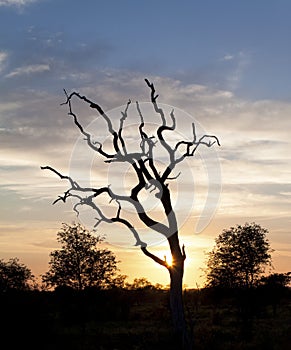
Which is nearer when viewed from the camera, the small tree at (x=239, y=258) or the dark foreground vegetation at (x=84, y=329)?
the dark foreground vegetation at (x=84, y=329)

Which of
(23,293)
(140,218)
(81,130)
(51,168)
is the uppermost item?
(81,130)

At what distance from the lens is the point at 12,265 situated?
69.8m

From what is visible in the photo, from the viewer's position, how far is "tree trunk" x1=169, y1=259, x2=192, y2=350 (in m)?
27.0

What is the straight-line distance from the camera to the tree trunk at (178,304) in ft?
88.5

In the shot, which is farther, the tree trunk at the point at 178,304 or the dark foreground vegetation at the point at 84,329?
the tree trunk at the point at 178,304

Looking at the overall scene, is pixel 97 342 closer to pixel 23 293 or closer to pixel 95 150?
pixel 23 293

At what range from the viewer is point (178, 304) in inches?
1101

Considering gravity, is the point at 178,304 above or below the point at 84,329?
above

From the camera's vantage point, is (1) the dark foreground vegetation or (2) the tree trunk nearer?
(1) the dark foreground vegetation

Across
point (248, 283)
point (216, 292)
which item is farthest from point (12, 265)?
point (248, 283)

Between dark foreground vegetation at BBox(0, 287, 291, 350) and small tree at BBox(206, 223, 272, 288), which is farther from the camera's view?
small tree at BBox(206, 223, 272, 288)

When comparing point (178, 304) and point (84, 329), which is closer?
point (178, 304)

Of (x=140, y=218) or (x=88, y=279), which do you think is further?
(x=88, y=279)

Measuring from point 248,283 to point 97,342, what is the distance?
43.7ft
